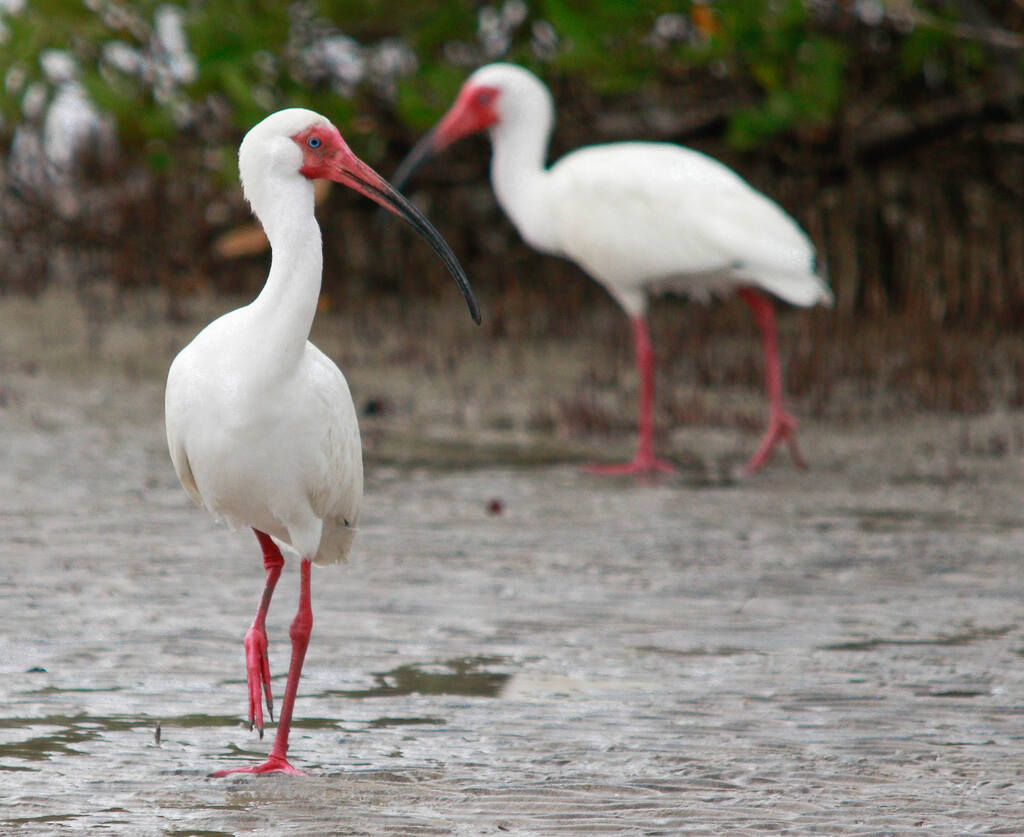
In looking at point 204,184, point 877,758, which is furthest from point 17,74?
point 877,758

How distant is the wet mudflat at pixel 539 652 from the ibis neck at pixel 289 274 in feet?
3.16

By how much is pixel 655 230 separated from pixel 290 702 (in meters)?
4.75

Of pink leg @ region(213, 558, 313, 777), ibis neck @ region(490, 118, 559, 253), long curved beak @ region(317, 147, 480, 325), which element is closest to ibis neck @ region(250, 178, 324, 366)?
long curved beak @ region(317, 147, 480, 325)

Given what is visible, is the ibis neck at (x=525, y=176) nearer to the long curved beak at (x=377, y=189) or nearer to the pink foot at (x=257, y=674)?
the long curved beak at (x=377, y=189)

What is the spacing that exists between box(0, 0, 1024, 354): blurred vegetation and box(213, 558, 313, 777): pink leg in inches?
218

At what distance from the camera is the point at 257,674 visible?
4.31 m

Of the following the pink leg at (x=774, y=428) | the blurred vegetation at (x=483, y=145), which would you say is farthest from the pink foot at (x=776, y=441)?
the blurred vegetation at (x=483, y=145)

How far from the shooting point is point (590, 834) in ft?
12.1

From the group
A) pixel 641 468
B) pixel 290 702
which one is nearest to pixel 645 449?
pixel 641 468

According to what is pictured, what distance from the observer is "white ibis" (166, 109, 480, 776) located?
4078 mm

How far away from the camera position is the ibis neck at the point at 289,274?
13.4ft

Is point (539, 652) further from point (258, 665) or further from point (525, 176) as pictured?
point (525, 176)

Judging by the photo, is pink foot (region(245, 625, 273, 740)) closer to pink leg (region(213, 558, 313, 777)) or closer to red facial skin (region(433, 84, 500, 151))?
pink leg (region(213, 558, 313, 777))

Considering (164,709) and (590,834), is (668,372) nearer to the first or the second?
(164,709)
